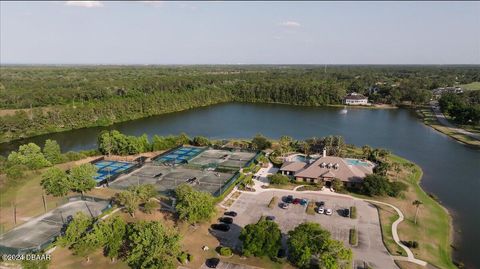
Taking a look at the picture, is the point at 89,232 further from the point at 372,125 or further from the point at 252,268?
the point at 372,125

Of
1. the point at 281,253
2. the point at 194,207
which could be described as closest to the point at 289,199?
the point at 281,253

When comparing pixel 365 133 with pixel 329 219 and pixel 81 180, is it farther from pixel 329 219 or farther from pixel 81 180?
pixel 81 180

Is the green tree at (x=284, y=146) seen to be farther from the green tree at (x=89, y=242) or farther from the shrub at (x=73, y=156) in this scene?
the green tree at (x=89, y=242)

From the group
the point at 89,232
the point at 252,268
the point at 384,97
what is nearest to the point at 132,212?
the point at 89,232

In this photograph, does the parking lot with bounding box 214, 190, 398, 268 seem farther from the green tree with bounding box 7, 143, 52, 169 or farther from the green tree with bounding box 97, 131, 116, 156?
the green tree with bounding box 7, 143, 52, 169

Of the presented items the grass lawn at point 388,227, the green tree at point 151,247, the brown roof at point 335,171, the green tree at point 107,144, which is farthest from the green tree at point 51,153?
the grass lawn at point 388,227

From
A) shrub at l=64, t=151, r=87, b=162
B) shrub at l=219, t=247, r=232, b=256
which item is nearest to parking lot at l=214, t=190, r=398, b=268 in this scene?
shrub at l=219, t=247, r=232, b=256
